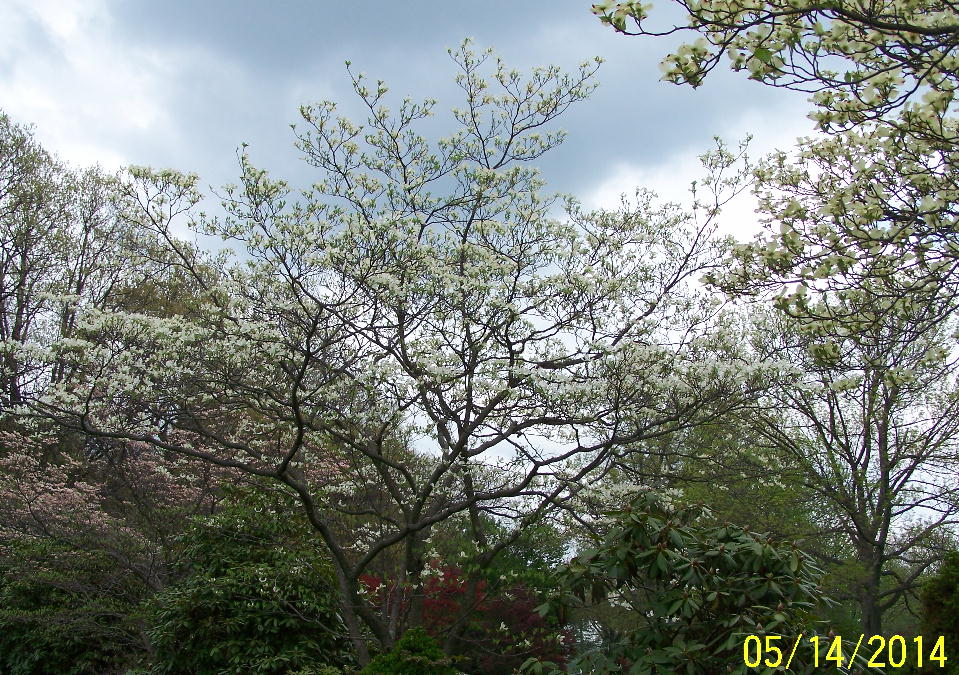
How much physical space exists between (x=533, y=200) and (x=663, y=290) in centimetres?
168

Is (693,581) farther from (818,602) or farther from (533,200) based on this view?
(533,200)

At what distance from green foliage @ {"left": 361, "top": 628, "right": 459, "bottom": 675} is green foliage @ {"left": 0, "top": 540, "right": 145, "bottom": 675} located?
16.5ft

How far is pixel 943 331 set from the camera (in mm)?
11727

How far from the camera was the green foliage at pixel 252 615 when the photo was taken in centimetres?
790

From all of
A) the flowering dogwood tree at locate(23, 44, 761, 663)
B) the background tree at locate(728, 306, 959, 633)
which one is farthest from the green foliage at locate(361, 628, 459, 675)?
the background tree at locate(728, 306, 959, 633)

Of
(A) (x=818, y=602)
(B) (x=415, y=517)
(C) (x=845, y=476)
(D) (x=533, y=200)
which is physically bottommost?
(A) (x=818, y=602)

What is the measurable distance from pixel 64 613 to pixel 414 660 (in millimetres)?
6378

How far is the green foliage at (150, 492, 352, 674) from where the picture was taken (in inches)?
311

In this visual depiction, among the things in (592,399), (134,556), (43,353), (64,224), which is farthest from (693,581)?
(64,224)

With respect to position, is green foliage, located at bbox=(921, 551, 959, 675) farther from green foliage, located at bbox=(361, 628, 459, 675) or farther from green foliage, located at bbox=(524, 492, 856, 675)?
green foliage, located at bbox=(361, 628, 459, 675)

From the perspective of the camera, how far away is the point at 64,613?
33.3 ft

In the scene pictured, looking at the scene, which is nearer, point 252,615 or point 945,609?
point 945,609

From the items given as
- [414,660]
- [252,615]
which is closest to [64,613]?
[252,615]

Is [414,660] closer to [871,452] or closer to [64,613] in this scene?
[64,613]
